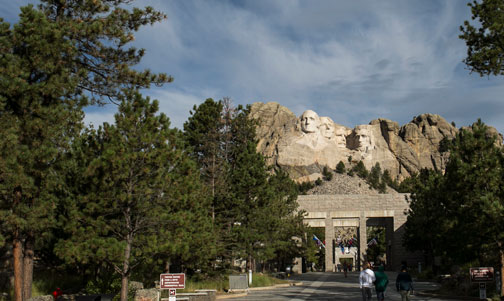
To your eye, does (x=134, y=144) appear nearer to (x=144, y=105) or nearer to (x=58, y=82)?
(x=144, y=105)

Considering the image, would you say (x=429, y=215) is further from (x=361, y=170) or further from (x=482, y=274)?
(x=361, y=170)

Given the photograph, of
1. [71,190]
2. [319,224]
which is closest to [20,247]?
[71,190]

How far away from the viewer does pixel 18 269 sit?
15008 millimetres

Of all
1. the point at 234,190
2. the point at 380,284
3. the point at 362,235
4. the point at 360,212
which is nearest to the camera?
the point at 380,284

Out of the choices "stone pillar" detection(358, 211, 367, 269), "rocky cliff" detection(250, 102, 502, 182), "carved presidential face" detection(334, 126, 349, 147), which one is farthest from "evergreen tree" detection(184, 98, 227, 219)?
"carved presidential face" detection(334, 126, 349, 147)

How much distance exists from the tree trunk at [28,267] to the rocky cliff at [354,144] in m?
128

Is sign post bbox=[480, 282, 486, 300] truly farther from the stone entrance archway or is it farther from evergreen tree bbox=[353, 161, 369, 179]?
evergreen tree bbox=[353, 161, 369, 179]

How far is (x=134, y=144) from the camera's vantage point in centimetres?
1597

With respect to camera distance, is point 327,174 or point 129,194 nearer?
point 129,194

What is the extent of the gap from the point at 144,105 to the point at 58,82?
286 cm

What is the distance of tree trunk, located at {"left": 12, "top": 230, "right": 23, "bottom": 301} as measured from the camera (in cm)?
1489

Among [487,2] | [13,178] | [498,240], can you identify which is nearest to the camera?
[13,178]

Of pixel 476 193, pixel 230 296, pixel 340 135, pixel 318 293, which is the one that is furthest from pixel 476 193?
pixel 340 135

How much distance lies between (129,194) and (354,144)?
16176 cm
